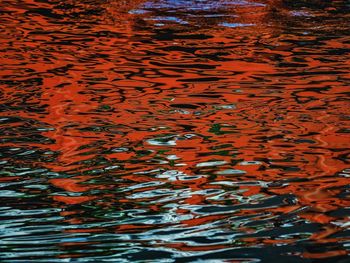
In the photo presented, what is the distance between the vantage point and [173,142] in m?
3.99

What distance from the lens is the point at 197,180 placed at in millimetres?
3396

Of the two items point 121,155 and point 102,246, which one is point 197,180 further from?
point 102,246

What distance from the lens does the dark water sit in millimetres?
2701

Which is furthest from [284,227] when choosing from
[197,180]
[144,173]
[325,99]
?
[325,99]

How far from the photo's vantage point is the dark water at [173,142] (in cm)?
270

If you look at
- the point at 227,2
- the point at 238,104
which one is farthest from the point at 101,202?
the point at 227,2

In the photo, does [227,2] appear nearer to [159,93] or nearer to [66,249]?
[159,93]

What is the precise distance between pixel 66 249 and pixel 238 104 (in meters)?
2.42

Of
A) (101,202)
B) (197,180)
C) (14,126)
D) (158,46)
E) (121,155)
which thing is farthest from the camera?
(158,46)

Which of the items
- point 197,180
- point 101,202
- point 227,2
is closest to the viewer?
point 101,202

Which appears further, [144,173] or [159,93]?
[159,93]

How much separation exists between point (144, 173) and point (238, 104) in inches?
57.6

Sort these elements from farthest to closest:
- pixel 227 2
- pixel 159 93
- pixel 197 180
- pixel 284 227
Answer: pixel 227 2 → pixel 159 93 → pixel 197 180 → pixel 284 227

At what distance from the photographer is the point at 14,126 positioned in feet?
13.9
